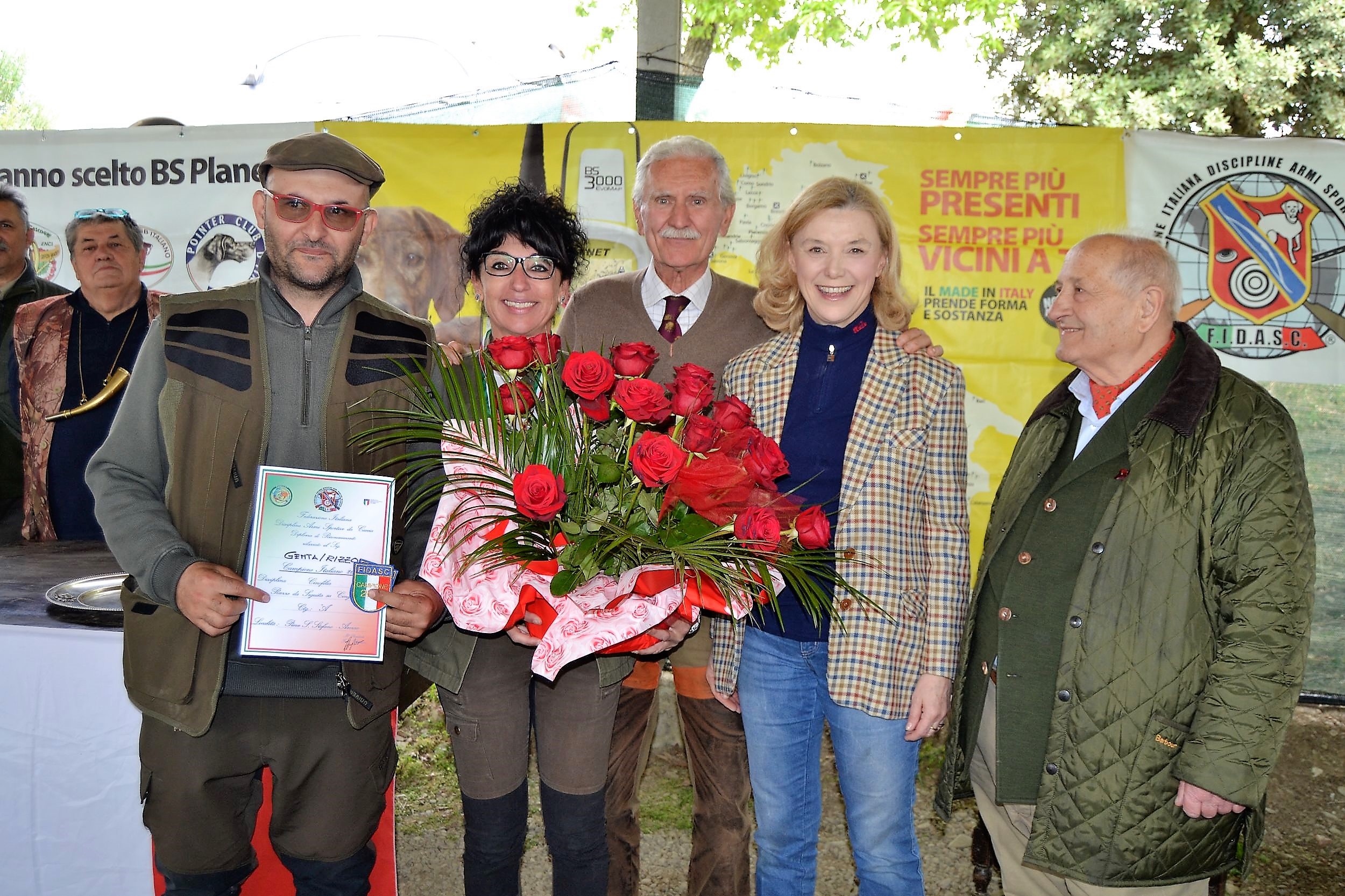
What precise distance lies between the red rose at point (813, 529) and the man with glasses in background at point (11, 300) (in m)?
3.78

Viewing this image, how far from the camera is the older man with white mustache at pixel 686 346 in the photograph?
249 cm

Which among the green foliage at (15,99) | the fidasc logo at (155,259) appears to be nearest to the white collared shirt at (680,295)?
the fidasc logo at (155,259)

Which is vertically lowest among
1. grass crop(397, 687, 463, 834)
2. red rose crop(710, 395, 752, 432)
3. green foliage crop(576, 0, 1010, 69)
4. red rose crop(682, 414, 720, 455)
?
grass crop(397, 687, 463, 834)

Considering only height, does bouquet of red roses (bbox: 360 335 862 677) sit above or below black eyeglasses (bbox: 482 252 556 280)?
below

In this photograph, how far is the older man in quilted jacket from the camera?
1849 millimetres

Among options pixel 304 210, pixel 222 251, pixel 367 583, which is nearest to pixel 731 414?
pixel 367 583

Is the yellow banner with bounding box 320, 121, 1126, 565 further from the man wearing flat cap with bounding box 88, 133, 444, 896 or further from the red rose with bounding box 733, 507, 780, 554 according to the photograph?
the red rose with bounding box 733, 507, 780, 554

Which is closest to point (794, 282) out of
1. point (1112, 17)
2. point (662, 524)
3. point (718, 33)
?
point (662, 524)

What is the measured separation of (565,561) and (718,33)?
310 inches

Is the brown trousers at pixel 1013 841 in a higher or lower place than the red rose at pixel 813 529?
lower

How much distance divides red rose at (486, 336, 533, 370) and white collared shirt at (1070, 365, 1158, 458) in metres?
1.18

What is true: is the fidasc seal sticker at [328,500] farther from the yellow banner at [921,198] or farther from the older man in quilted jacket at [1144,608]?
the yellow banner at [921,198]

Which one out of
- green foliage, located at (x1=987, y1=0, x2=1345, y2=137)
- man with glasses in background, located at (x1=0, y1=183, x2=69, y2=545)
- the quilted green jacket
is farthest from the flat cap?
green foliage, located at (x1=987, y1=0, x2=1345, y2=137)

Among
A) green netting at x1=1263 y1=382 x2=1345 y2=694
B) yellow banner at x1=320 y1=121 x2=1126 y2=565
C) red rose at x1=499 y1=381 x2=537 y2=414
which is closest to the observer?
red rose at x1=499 y1=381 x2=537 y2=414
